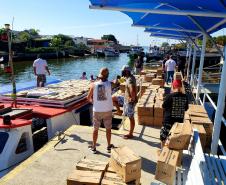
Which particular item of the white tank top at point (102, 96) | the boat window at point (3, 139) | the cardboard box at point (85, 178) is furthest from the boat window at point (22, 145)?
the cardboard box at point (85, 178)

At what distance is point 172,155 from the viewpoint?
189 inches

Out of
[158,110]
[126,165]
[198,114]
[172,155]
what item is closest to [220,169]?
[172,155]

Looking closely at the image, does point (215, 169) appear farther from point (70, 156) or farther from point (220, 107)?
point (70, 156)

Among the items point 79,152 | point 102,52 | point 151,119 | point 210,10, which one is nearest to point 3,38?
point 79,152

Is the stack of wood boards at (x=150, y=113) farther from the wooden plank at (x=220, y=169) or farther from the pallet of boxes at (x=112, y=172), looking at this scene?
the wooden plank at (x=220, y=169)

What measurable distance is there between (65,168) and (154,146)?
8.07 ft

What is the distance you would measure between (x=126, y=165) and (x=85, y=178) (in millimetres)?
742

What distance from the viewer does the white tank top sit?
21.2 feet

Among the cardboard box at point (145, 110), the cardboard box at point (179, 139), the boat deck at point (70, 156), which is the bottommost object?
the boat deck at point (70, 156)

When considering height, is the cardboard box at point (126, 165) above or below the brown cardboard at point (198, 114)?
below

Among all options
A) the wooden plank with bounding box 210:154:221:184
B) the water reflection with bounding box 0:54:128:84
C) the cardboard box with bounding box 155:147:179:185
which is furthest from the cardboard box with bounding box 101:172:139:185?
the water reflection with bounding box 0:54:128:84

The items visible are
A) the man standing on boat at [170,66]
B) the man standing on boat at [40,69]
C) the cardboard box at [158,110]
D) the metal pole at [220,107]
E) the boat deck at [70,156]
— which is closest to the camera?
the metal pole at [220,107]

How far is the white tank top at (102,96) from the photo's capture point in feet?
21.2

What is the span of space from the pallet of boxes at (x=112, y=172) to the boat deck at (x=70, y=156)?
0.75 m
